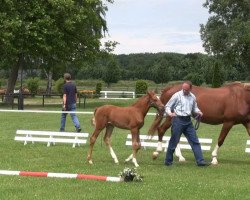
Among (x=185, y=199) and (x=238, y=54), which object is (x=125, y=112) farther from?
(x=238, y=54)

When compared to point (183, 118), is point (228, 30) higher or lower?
higher

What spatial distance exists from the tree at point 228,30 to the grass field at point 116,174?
1506 inches

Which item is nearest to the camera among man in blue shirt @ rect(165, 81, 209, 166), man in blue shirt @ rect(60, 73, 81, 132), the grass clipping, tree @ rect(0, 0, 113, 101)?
the grass clipping

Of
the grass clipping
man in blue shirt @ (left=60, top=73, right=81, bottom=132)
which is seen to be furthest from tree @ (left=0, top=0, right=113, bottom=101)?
the grass clipping

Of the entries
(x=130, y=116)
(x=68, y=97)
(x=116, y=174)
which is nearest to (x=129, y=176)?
(x=116, y=174)

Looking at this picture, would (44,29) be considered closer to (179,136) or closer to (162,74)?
(179,136)

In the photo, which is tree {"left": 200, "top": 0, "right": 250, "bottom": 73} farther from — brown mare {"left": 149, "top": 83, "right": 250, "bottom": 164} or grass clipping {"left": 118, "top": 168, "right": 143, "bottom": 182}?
grass clipping {"left": 118, "top": 168, "right": 143, "bottom": 182}

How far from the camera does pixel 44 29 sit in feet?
118

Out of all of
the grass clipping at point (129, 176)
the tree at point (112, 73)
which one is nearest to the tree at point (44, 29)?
the grass clipping at point (129, 176)

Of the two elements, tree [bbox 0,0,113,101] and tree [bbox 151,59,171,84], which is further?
tree [bbox 151,59,171,84]

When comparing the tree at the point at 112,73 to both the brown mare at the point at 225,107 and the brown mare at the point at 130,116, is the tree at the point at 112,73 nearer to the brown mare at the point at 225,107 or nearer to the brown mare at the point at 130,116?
the brown mare at the point at 225,107

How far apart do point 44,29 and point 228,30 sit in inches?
993

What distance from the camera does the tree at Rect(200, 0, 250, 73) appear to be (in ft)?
179

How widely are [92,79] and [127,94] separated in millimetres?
38819
